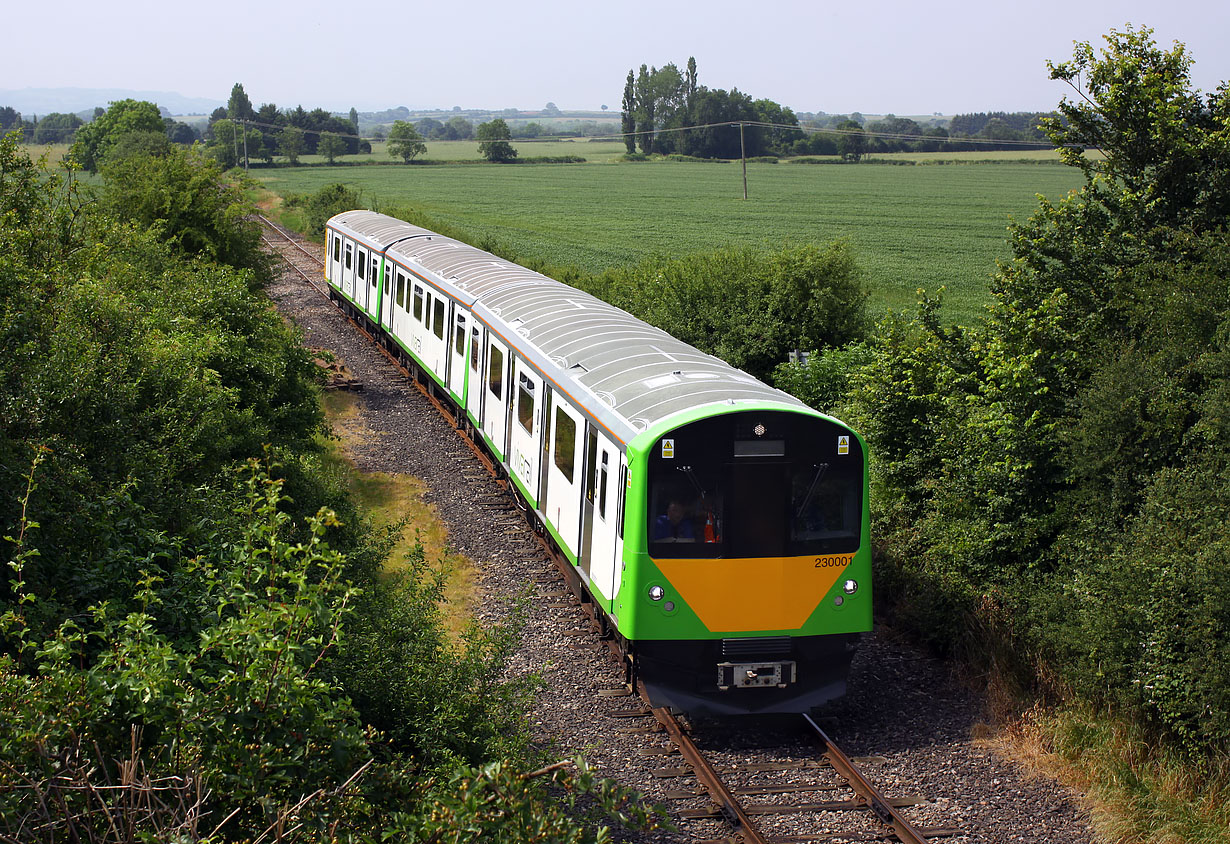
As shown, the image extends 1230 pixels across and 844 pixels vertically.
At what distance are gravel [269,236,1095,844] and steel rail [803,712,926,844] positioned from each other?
170 mm

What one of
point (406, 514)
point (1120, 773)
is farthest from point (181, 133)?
point (1120, 773)

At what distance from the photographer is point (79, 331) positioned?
8.59 metres

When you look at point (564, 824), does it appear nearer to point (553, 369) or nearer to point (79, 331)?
point (79, 331)

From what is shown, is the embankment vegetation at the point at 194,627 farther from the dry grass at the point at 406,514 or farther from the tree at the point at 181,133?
the tree at the point at 181,133

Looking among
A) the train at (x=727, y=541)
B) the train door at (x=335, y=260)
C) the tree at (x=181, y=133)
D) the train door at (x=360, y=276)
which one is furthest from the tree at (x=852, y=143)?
the train at (x=727, y=541)

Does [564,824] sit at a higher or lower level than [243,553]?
lower

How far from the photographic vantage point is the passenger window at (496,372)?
14647mm

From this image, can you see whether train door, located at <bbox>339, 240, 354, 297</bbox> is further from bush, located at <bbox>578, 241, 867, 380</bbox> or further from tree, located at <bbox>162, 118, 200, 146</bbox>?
tree, located at <bbox>162, 118, 200, 146</bbox>

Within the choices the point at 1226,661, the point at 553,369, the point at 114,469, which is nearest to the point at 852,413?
the point at 553,369

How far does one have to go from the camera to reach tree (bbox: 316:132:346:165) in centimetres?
11356

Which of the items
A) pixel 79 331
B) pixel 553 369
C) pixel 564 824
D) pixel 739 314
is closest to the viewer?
pixel 564 824

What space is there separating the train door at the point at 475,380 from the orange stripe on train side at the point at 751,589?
7.50 metres

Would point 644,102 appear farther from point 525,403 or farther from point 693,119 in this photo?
point 525,403

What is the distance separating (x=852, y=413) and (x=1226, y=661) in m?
7.93
